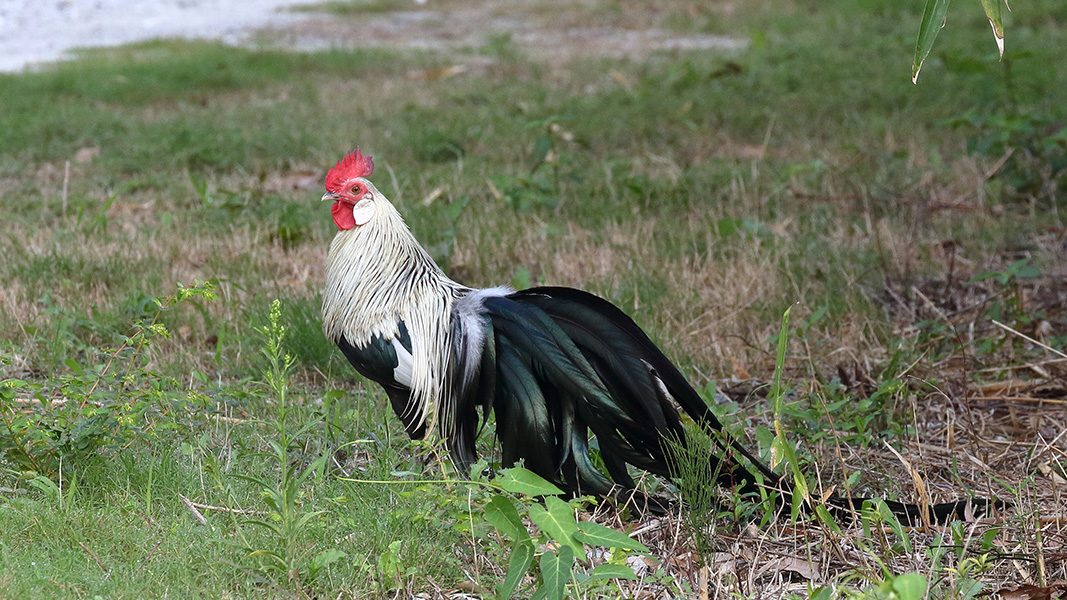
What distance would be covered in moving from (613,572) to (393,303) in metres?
1.16

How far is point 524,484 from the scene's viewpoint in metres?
2.66

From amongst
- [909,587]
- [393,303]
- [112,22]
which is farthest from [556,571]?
[112,22]

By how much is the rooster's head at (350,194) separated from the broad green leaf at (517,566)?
4.16 ft

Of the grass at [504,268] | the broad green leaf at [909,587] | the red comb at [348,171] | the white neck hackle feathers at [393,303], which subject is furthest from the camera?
the red comb at [348,171]

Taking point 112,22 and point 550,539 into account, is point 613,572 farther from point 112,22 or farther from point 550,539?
point 112,22

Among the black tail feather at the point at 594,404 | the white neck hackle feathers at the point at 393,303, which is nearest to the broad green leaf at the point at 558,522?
the black tail feather at the point at 594,404

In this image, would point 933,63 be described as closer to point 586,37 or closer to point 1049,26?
point 1049,26

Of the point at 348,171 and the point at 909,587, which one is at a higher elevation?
the point at 348,171

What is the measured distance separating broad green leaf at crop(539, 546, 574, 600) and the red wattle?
1357 mm

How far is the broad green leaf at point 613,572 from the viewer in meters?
2.59

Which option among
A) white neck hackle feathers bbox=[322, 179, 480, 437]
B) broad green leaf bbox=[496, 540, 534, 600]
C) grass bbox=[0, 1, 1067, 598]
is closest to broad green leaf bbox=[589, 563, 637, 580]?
broad green leaf bbox=[496, 540, 534, 600]

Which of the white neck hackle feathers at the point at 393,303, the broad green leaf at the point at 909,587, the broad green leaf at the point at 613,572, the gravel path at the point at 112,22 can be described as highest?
the gravel path at the point at 112,22

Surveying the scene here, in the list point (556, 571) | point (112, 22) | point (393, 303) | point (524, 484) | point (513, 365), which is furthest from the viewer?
point (112, 22)

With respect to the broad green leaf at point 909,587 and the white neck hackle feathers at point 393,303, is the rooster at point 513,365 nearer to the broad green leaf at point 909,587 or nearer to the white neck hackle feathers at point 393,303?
the white neck hackle feathers at point 393,303
